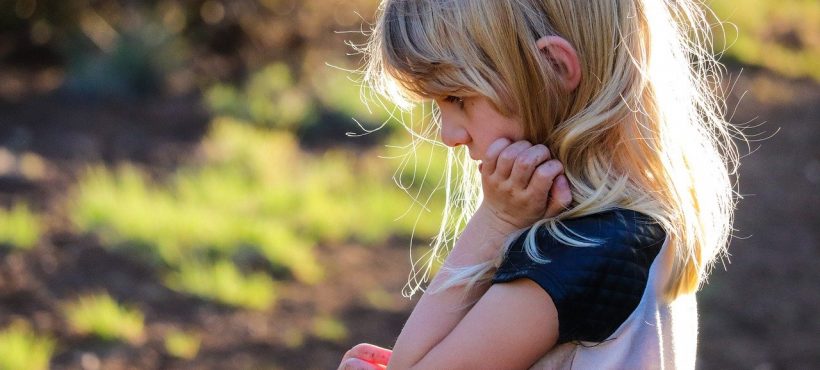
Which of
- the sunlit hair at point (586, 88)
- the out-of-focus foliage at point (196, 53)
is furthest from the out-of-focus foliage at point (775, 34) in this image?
the sunlit hair at point (586, 88)

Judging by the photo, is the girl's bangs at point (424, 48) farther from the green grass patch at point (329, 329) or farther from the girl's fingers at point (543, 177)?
the green grass patch at point (329, 329)

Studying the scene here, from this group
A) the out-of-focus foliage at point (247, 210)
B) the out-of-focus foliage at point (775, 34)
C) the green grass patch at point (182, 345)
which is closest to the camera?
the green grass patch at point (182, 345)

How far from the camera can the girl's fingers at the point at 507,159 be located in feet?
5.59

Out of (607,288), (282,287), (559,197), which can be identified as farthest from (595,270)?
(282,287)

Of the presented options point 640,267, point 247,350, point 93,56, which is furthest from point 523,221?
point 93,56

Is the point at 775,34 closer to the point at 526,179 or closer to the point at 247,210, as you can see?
the point at 247,210

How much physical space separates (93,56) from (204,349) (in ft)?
13.7

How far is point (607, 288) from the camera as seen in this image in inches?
63.3

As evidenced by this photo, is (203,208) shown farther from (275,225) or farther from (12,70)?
(12,70)

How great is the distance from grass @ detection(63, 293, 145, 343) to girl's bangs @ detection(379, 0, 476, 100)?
2.56 m

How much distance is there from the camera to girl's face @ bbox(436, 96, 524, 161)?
5.74 feet

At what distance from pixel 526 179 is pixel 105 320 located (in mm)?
2748

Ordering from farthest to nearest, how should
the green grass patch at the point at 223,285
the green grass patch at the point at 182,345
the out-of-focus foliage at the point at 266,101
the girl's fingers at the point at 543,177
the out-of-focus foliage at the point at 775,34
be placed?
the out-of-focus foliage at the point at 775,34 < the out-of-focus foliage at the point at 266,101 < the green grass patch at the point at 223,285 < the green grass patch at the point at 182,345 < the girl's fingers at the point at 543,177

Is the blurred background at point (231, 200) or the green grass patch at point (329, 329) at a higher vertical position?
the blurred background at point (231, 200)
